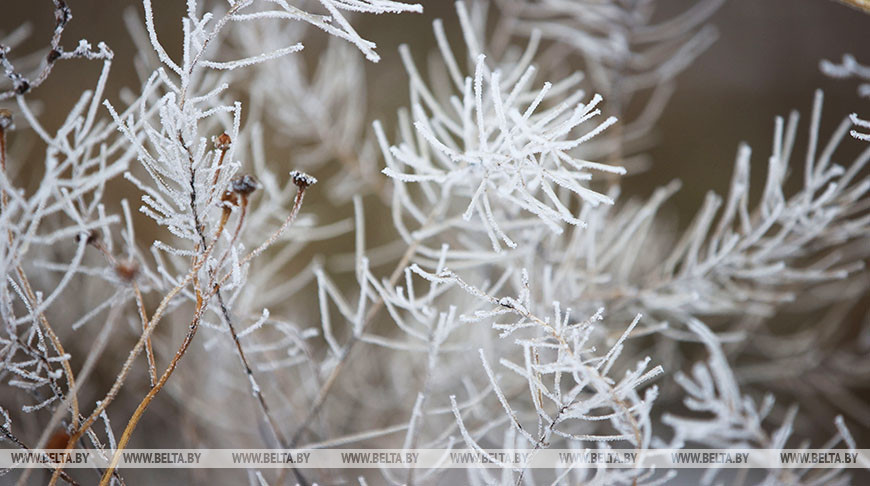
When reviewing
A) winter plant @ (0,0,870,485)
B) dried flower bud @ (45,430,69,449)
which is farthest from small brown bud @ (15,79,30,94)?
dried flower bud @ (45,430,69,449)

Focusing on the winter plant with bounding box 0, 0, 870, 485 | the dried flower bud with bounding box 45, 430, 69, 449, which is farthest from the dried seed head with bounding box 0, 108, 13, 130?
the dried flower bud with bounding box 45, 430, 69, 449

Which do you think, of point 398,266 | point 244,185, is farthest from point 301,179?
point 398,266

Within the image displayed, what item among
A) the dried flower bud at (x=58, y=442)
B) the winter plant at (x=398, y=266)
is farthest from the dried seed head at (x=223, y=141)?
the dried flower bud at (x=58, y=442)

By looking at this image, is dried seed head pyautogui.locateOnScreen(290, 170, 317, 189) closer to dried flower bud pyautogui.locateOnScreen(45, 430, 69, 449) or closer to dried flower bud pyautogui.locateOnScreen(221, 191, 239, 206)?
dried flower bud pyautogui.locateOnScreen(221, 191, 239, 206)

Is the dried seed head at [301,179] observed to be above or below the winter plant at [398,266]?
above

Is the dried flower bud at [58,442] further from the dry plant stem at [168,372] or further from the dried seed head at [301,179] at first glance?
the dried seed head at [301,179]

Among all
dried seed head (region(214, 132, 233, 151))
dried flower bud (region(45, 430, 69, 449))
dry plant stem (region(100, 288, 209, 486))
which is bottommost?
dried flower bud (region(45, 430, 69, 449))

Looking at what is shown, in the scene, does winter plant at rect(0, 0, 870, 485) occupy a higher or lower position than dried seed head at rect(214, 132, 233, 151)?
lower

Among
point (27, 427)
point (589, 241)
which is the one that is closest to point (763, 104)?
point (589, 241)
